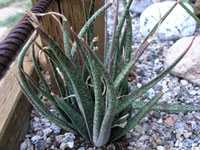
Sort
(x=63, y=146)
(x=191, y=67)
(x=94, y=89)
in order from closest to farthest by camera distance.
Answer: (x=94, y=89)
(x=63, y=146)
(x=191, y=67)

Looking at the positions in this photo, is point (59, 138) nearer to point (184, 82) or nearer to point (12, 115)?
point (12, 115)

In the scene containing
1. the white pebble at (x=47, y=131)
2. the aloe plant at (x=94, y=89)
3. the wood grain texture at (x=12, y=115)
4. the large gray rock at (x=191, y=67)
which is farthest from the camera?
the large gray rock at (x=191, y=67)

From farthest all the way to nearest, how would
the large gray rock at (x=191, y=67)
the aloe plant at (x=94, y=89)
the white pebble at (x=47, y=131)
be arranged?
the large gray rock at (x=191, y=67)
the white pebble at (x=47, y=131)
the aloe plant at (x=94, y=89)

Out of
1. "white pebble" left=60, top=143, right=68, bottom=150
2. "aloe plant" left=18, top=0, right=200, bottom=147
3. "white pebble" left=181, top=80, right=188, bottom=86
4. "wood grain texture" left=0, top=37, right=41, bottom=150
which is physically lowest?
"white pebble" left=181, top=80, right=188, bottom=86

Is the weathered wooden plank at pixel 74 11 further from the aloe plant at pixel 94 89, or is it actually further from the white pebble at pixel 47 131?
the white pebble at pixel 47 131

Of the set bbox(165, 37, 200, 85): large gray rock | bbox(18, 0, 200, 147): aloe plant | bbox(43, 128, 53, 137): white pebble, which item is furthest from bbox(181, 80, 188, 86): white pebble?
bbox(43, 128, 53, 137): white pebble

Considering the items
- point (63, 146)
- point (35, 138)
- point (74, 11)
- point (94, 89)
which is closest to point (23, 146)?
point (35, 138)

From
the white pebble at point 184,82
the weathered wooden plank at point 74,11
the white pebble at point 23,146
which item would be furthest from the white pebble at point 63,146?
the white pebble at point 184,82

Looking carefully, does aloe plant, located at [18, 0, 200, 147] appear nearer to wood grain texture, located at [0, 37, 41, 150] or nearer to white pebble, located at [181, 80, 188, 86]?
wood grain texture, located at [0, 37, 41, 150]
